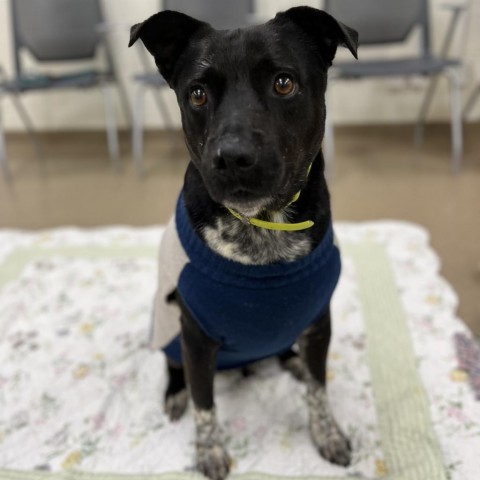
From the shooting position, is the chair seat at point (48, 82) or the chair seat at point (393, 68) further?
the chair seat at point (48, 82)

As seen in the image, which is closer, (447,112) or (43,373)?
(43,373)

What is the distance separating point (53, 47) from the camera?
3.41m

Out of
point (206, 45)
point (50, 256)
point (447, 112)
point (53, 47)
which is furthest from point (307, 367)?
point (53, 47)

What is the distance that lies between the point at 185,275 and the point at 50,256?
1.34m

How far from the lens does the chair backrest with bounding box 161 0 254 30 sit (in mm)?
3223

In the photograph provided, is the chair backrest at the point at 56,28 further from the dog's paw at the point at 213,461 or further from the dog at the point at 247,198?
the dog's paw at the point at 213,461

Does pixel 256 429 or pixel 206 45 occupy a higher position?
pixel 206 45

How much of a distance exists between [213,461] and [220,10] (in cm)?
296

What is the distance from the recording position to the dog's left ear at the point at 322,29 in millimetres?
917

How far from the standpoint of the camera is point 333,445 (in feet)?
3.85

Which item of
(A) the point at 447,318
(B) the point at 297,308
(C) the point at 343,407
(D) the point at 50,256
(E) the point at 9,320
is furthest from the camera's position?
(D) the point at 50,256

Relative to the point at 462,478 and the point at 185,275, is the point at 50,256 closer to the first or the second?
the point at 185,275

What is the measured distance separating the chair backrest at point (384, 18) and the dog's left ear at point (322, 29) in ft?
7.70

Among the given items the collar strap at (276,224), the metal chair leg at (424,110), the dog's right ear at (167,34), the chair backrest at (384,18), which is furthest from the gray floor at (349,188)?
the dog's right ear at (167,34)
